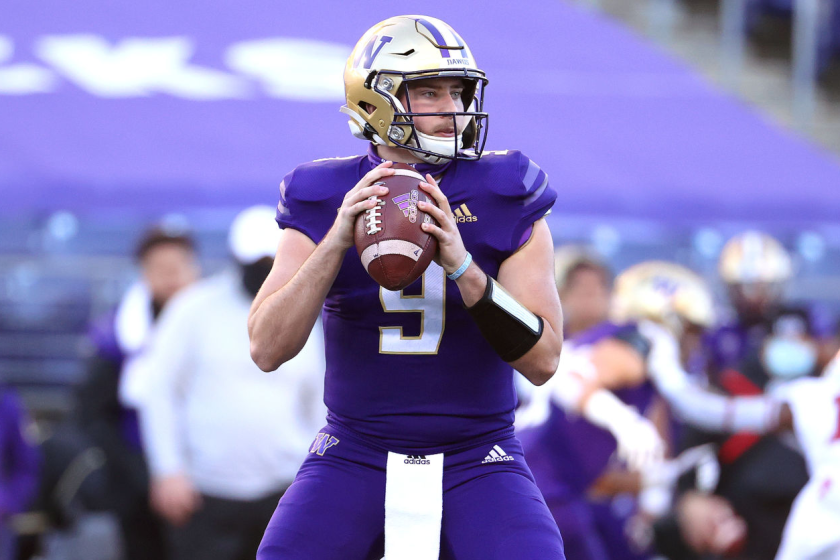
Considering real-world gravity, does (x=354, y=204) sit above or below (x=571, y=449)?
above

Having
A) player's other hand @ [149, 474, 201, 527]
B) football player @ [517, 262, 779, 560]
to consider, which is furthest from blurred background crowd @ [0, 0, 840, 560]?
football player @ [517, 262, 779, 560]

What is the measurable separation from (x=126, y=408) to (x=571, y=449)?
2.43 m

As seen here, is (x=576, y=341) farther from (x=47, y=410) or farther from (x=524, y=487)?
(x=47, y=410)

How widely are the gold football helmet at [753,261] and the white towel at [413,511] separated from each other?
522 cm

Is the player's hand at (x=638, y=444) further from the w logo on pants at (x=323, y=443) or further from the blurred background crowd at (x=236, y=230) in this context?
the w logo on pants at (x=323, y=443)

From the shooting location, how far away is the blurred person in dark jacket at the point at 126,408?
6422mm

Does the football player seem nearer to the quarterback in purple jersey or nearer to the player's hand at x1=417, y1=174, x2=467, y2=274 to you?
the quarterback in purple jersey

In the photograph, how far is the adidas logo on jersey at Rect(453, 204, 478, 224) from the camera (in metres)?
2.97

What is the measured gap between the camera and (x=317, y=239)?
9.93ft

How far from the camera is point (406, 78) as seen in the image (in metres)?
3.02

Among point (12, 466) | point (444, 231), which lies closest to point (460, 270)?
point (444, 231)

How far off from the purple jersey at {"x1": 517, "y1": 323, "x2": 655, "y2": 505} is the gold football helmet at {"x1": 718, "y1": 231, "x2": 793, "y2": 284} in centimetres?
260

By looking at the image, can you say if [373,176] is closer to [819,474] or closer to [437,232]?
[437,232]

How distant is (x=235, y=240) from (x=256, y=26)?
465 cm
